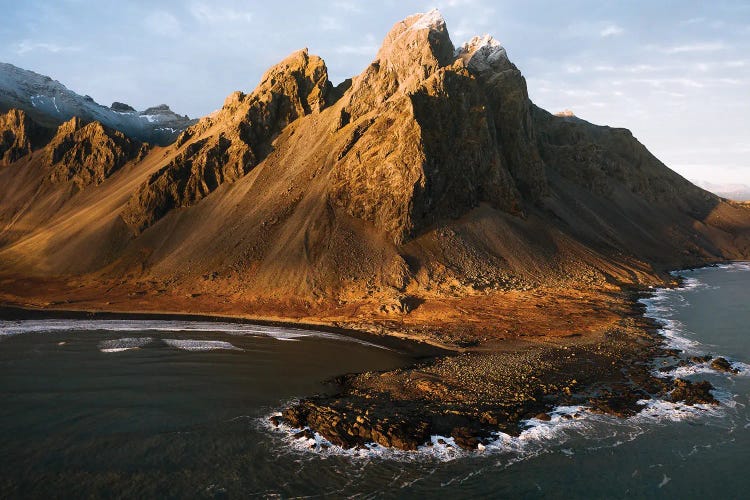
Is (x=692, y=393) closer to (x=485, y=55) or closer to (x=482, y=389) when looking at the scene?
(x=482, y=389)

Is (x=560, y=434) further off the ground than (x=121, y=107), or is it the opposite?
(x=121, y=107)

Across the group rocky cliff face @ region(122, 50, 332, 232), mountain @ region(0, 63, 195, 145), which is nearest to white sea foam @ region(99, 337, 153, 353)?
rocky cliff face @ region(122, 50, 332, 232)

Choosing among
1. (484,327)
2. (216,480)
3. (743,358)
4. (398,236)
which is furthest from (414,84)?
(216,480)

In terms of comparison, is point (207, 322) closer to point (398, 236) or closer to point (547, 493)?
point (398, 236)

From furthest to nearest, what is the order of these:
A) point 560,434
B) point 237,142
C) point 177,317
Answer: point 237,142 < point 177,317 < point 560,434

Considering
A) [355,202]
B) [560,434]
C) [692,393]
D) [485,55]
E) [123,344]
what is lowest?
[560,434]

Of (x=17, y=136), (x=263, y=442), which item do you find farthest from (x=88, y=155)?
(x=263, y=442)

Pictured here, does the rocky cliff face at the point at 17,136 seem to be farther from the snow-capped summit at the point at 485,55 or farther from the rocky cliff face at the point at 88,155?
the snow-capped summit at the point at 485,55
